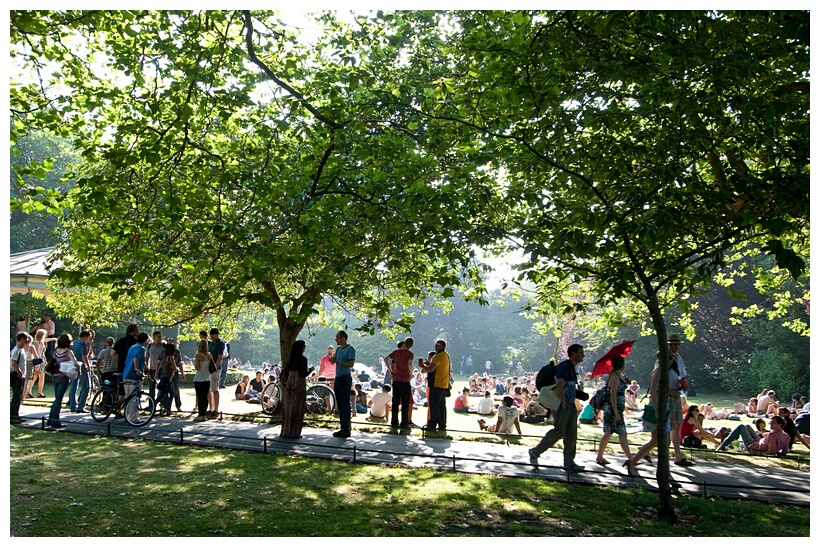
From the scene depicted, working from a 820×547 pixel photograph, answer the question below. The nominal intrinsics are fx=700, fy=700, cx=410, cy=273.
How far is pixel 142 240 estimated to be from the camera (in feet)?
32.8

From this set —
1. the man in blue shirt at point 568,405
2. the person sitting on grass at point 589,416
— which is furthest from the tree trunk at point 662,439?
the person sitting on grass at point 589,416

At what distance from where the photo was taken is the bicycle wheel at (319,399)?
52.7 ft

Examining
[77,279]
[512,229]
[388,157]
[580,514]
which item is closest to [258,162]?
[388,157]

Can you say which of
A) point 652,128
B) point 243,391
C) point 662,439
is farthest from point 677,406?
point 243,391

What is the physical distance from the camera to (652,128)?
8.05 metres

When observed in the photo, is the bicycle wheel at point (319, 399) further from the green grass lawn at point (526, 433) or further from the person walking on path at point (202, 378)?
the person walking on path at point (202, 378)

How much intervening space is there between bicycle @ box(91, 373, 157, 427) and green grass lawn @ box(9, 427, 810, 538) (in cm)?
298

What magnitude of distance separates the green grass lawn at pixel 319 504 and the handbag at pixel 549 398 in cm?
114

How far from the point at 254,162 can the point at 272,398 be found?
8127mm

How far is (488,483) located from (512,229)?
3.20m

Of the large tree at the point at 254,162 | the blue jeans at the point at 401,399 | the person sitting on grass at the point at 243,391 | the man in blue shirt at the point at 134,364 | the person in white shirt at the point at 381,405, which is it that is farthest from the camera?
the person sitting on grass at the point at 243,391

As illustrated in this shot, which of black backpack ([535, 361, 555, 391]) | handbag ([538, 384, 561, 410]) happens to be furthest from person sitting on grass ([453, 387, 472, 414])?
handbag ([538, 384, 561, 410])

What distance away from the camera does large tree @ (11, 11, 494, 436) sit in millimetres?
7855

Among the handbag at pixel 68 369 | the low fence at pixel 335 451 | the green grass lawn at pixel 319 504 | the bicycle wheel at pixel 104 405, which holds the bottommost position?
the green grass lawn at pixel 319 504
